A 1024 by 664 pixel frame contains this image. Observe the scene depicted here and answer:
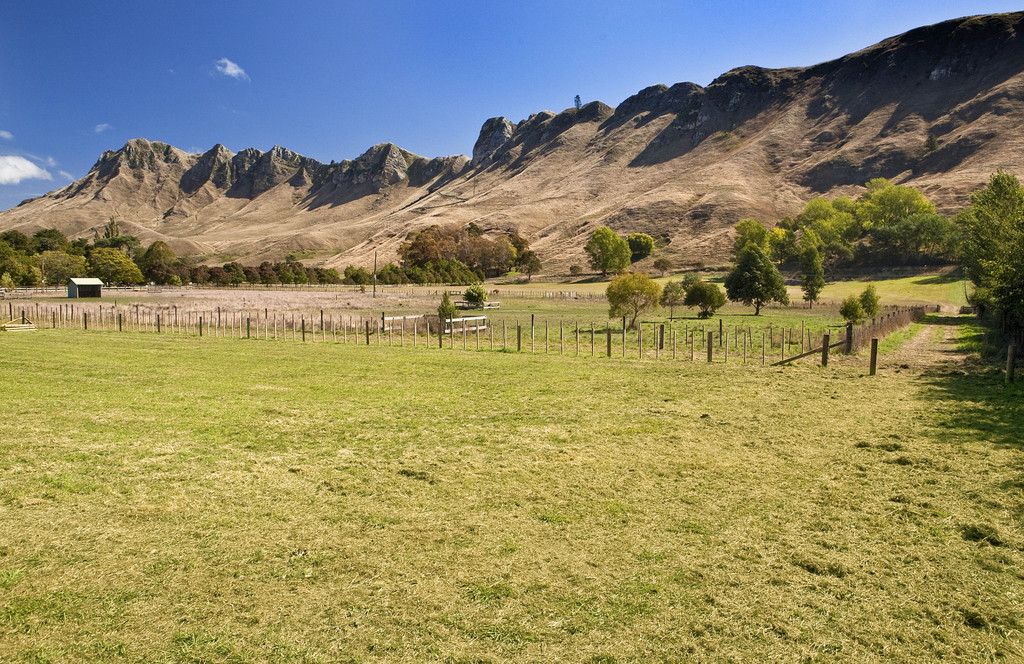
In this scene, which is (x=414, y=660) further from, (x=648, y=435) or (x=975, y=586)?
(x=648, y=435)

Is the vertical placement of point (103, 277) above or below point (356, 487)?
above

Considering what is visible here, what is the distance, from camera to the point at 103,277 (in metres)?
102

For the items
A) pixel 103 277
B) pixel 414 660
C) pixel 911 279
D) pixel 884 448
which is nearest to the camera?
pixel 414 660

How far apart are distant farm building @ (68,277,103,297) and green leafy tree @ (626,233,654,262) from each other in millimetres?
101761

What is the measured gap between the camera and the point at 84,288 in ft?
232

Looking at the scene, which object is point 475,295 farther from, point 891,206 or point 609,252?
point 891,206

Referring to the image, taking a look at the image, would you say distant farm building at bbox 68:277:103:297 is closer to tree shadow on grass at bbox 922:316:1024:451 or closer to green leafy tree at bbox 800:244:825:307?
green leafy tree at bbox 800:244:825:307

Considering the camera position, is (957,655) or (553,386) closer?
(957,655)

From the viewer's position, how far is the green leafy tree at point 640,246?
13550cm

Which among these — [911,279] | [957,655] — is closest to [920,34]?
[911,279]

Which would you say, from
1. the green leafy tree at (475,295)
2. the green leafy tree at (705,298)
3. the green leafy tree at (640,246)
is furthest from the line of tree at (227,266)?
the green leafy tree at (705,298)

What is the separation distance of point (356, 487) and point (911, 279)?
99.0 metres

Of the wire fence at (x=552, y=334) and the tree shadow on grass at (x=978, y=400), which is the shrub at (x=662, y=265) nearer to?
the wire fence at (x=552, y=334)

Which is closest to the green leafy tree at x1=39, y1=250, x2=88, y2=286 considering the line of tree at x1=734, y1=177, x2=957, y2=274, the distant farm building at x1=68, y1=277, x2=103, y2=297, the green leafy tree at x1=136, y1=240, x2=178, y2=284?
the green leafy tree at x1=136, y1=240, x2=178, y2=284
